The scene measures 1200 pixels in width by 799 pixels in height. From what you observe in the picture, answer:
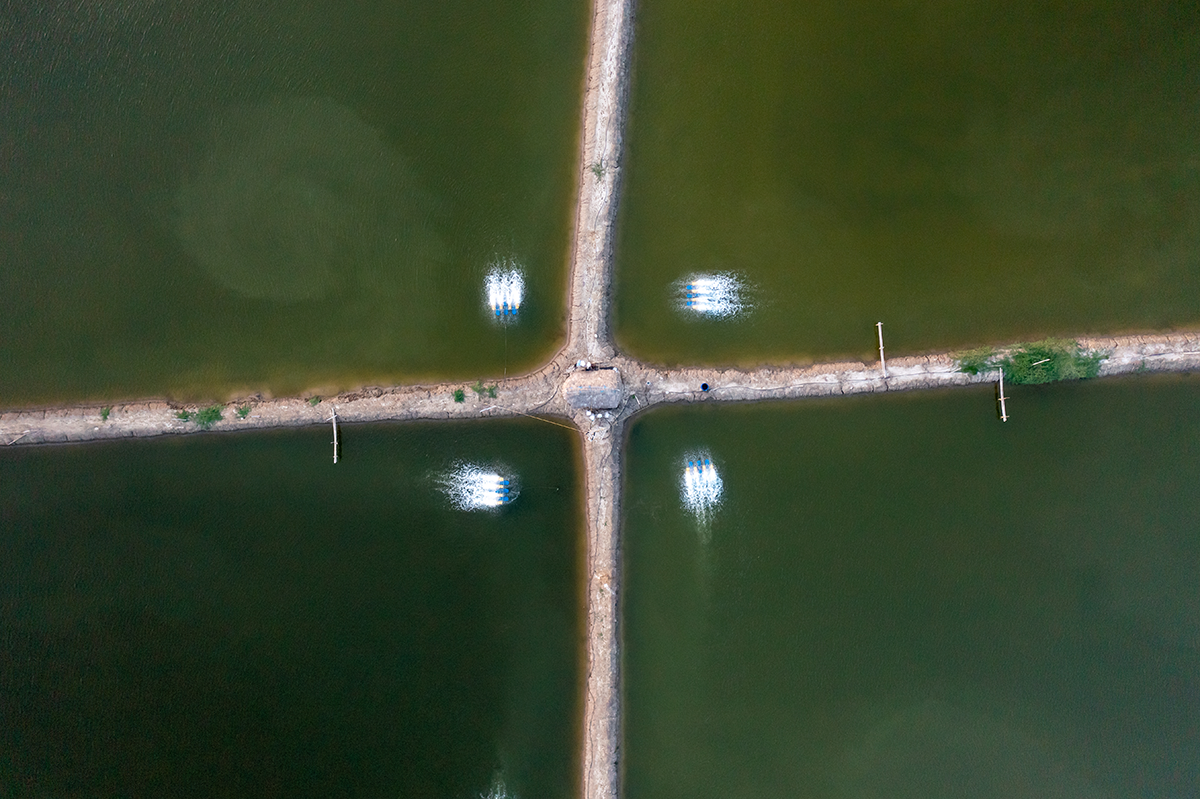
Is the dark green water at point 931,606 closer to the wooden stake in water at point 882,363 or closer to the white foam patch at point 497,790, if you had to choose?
the wooden stake in water at point 882,363

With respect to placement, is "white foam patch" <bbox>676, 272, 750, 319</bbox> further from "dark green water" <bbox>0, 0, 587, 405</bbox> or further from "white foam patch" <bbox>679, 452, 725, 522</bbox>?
"white foam patch" <bbox>679, 452, 725, 522</bbox>

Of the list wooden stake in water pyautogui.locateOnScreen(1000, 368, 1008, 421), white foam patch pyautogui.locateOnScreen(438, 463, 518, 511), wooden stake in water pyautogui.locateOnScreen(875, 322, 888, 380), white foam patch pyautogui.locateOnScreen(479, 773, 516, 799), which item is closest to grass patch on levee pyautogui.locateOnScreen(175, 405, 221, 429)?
white foam patch pyautogui.locateOnScreen(438, 463, 518, 511)

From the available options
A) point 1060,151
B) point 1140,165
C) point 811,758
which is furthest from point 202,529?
point 1140,165

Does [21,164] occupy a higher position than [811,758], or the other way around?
[21,164]

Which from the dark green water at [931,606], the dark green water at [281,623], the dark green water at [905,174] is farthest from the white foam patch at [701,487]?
the dark green water at [281,623]

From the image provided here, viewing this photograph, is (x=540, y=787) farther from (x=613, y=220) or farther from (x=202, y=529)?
(x=613, y=220)
